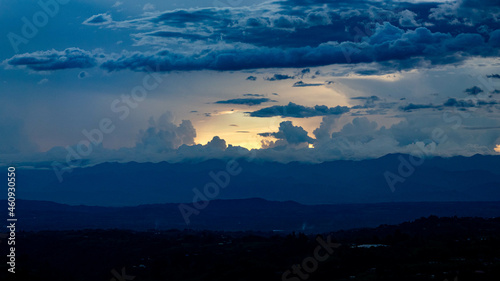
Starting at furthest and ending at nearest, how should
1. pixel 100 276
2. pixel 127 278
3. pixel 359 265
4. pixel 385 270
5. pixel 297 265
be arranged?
1. pixel 100 276
2. pixel 127 278
3. pixel 297 265
4. pixel 359 265
5. pixel 385 270

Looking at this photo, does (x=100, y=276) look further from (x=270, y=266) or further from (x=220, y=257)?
(x=270, y=266)

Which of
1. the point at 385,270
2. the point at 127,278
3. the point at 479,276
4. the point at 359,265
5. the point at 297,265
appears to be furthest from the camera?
the point at 127,278

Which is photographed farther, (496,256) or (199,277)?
(199,277)

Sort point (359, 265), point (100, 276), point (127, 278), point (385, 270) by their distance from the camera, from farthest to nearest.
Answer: point (100, 276)
point (127, 278)
point (359, 265)
point (385, 270)

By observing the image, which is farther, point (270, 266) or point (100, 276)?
point (100, 276)

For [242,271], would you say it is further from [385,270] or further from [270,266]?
[385,270]

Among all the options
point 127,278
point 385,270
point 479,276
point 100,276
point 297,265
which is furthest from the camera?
point 100,276

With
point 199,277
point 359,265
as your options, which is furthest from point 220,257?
point 359,265

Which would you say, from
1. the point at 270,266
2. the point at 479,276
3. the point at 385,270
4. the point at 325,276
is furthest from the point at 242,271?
the point at 479,276
